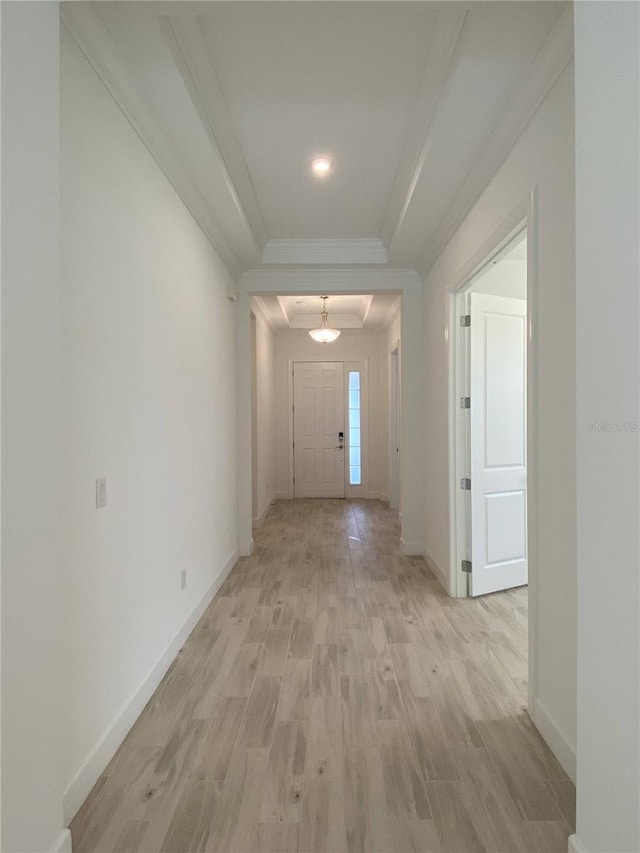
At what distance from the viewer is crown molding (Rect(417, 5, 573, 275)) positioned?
5.93ft

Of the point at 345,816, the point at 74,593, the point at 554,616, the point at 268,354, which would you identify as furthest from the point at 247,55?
the point at 268,354

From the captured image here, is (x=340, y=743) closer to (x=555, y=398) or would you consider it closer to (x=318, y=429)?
(x=555, y=398)

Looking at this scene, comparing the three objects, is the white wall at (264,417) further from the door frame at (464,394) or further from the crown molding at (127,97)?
the crown molding at (127,97)

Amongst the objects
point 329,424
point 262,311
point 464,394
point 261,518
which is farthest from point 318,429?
point 464,394

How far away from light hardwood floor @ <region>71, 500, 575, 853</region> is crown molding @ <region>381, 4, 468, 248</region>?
2.65m

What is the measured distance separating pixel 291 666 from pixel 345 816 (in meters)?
1.04

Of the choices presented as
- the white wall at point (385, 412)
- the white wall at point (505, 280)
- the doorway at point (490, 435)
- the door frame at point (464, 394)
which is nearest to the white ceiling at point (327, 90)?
the door frame at point (464, 394)

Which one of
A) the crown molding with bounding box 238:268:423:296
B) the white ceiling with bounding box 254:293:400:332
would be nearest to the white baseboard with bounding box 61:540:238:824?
the crown molding with bounding box 238:268:423:296

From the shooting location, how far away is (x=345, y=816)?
5.40ft

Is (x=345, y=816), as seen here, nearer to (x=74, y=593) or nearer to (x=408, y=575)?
(x=74, y=593)

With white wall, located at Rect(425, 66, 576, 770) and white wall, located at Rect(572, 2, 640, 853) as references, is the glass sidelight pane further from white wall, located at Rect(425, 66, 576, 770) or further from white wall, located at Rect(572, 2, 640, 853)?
white wall, located at Rect(572, 2, 640, 853)

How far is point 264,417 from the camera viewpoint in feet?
23.8

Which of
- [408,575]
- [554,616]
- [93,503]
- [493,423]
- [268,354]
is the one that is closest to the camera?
[93,503]

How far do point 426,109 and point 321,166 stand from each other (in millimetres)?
810
